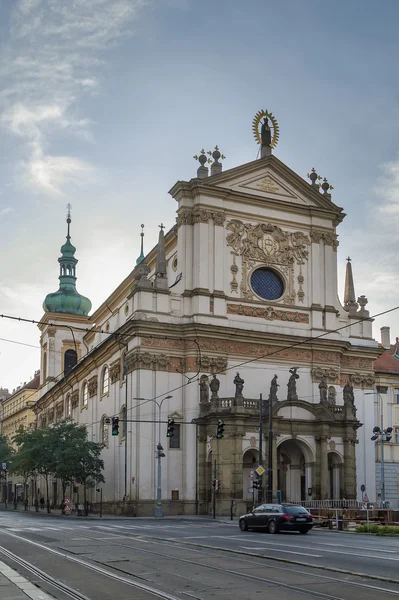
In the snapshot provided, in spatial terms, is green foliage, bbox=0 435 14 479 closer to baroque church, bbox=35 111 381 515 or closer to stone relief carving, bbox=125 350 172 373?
baroque church, bbox=35 111 381 515

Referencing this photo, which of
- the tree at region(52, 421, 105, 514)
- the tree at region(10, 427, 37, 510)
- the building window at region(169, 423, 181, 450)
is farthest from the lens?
the tree at region(10, 427, 37, 510)

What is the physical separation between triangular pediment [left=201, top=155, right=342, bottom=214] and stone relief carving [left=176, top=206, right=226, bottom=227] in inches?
94.6

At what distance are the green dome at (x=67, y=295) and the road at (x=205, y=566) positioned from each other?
70.0 metres

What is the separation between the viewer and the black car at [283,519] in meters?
31.5

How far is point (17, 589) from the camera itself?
14867 mm

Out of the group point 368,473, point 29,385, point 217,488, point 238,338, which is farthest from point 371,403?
point 29,385

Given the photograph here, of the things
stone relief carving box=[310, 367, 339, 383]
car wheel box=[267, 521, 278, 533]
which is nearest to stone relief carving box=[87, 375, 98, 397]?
stone relief carving box=[310, 367, 339, 383]

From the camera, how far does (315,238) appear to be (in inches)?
2420

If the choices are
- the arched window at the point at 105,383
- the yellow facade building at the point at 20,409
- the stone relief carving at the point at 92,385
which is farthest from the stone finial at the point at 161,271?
the yellow facade building at the point at 20,409

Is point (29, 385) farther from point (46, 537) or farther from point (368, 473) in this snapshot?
point (46, 537)

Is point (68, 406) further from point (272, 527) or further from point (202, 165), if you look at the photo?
point (272, 527)

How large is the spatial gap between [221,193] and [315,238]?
854cm

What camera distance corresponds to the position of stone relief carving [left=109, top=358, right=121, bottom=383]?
5970 centimetres

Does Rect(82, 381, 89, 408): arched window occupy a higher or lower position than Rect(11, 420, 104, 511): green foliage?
higher
